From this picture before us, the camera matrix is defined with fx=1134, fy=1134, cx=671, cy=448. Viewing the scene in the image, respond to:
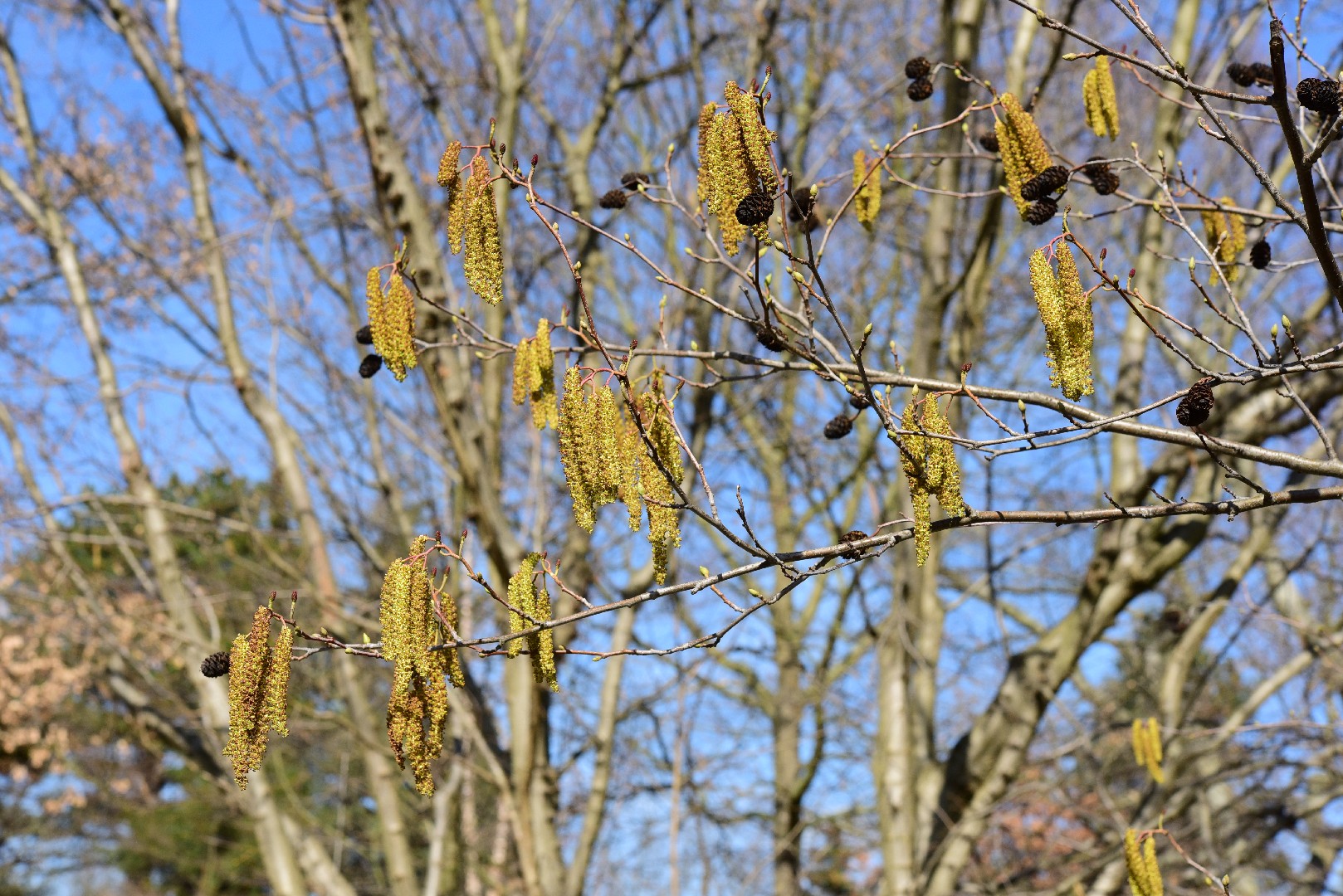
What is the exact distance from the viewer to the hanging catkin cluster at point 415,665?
1888 millimetres

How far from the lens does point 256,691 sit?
1959mm

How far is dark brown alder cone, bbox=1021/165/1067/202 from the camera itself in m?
2.16

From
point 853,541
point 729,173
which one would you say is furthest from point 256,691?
point 729,173

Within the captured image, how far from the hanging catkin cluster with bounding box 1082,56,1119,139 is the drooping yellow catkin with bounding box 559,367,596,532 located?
1462 millimetres

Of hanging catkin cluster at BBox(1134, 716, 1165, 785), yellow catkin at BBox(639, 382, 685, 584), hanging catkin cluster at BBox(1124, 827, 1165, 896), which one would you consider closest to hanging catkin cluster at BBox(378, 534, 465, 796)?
yellow catkin at BBox(639, 382, 685, 584)

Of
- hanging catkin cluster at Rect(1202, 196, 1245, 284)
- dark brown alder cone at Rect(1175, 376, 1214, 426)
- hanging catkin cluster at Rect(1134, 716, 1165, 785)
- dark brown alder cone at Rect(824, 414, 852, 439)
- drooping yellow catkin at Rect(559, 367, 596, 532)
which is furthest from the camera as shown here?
hanging catkin cluster at Rect(1134, 716, 1165, 785)

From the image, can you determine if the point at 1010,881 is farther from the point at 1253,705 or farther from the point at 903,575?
the point at 903,575

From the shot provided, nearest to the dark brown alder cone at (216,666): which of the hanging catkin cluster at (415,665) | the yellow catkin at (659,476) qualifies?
the hanging catkin cluster at (415,665)

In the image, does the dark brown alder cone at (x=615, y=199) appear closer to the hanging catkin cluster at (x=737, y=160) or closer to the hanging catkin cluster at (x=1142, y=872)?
the hanging catkin cluster at (x=737, y=160)

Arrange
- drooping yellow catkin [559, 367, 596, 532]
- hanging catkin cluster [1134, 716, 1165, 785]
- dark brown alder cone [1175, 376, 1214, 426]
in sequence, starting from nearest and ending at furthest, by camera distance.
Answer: dark brown alder cone [1175, 376, 1214, 426] → drooping yellow catkin [559, 367, 596, 532] → hanging catkin cluster [1134, 716, 1165, 785]

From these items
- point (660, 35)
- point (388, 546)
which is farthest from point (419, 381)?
point (660, 35)

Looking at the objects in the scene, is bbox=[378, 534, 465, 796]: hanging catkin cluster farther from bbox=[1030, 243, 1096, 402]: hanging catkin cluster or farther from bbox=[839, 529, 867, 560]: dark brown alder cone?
bbox=[1030, 243, 1096, 402]: hanging catkin cluster

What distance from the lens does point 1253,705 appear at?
5.23 metres

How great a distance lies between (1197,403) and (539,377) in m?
1.17
